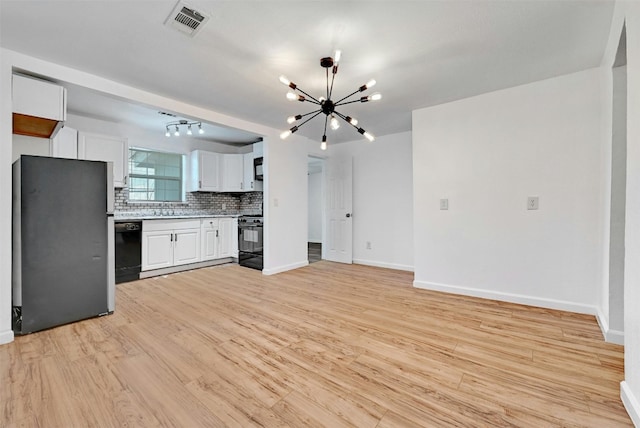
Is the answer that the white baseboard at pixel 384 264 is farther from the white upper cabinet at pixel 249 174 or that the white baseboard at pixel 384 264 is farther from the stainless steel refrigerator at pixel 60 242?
the stainless steel refrigerator at pixel 60 242

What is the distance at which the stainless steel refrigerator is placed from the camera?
2.29 m

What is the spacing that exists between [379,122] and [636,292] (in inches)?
132

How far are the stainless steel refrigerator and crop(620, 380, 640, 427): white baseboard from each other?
3.79 metres

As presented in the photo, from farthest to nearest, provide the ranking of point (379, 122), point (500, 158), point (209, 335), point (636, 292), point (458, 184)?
point (379, 122)
point (458, 184)
point (500, 158)
point (209, 335)
point (636, 292)

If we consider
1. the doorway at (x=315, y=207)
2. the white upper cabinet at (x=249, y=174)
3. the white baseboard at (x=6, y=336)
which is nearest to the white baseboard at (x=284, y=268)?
the white upper cabinet at (x=249, y=174)

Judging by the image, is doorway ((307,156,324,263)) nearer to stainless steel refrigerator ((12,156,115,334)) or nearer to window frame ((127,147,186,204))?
window frame ((127,147,186,204))

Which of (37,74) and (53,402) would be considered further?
(37,74)

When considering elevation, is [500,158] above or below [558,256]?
above

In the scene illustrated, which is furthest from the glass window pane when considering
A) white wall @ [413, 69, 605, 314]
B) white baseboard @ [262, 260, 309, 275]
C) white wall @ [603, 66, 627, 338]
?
white wall @ [603, 66, 627, 338]

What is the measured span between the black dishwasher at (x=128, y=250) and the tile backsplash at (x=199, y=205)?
0.79 meters

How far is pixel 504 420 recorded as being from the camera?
135cm

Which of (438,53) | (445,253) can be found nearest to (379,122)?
(438,53)

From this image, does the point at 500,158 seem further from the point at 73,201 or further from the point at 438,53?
the point at 73,201


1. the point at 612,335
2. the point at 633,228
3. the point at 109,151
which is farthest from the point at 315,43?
the point at 109,151
